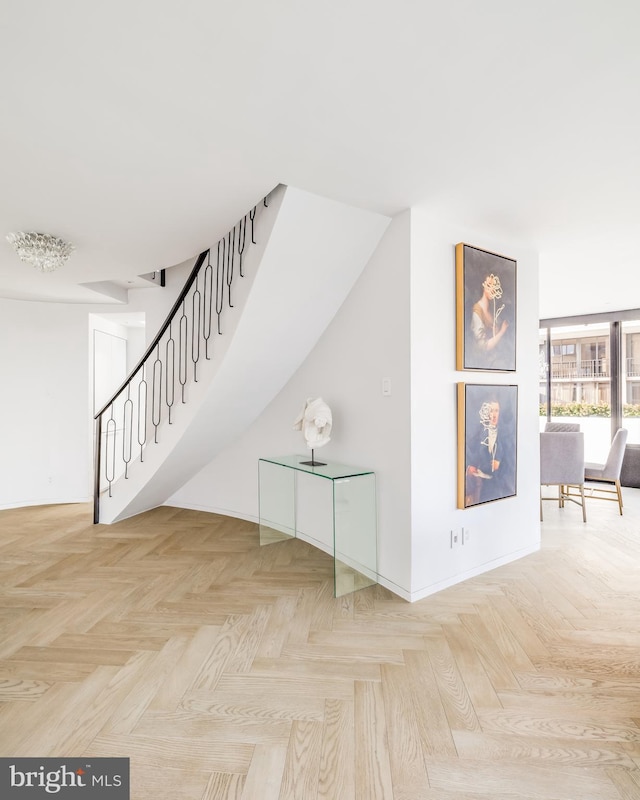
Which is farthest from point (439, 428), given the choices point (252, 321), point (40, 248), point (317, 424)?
point (40, 248)

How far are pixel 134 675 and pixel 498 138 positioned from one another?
3.03m

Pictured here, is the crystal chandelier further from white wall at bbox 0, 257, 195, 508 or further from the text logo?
the text logo

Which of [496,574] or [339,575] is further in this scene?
[496,574]

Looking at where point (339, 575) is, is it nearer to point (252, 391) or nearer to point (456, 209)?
point (252, 391)

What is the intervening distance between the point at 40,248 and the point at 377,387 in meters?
2.63

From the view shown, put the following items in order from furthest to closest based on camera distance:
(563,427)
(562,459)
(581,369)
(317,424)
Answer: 1. (581,369)
2. (563,427)
3. (562,459)
4. (317,424)

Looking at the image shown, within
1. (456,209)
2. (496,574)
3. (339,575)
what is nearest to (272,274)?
(456,209)

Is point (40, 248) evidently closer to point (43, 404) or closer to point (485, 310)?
point (43, 404)

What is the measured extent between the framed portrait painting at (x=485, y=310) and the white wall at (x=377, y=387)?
0.46 m

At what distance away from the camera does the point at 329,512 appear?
12.2ft

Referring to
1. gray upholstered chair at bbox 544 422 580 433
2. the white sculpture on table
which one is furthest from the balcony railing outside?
the white sculpture on table

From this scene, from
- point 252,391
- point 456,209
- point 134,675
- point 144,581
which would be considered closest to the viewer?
point 134,675

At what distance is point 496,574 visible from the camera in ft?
10.7

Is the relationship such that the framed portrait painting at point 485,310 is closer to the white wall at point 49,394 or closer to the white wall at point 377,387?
the white wall at point 377,387
